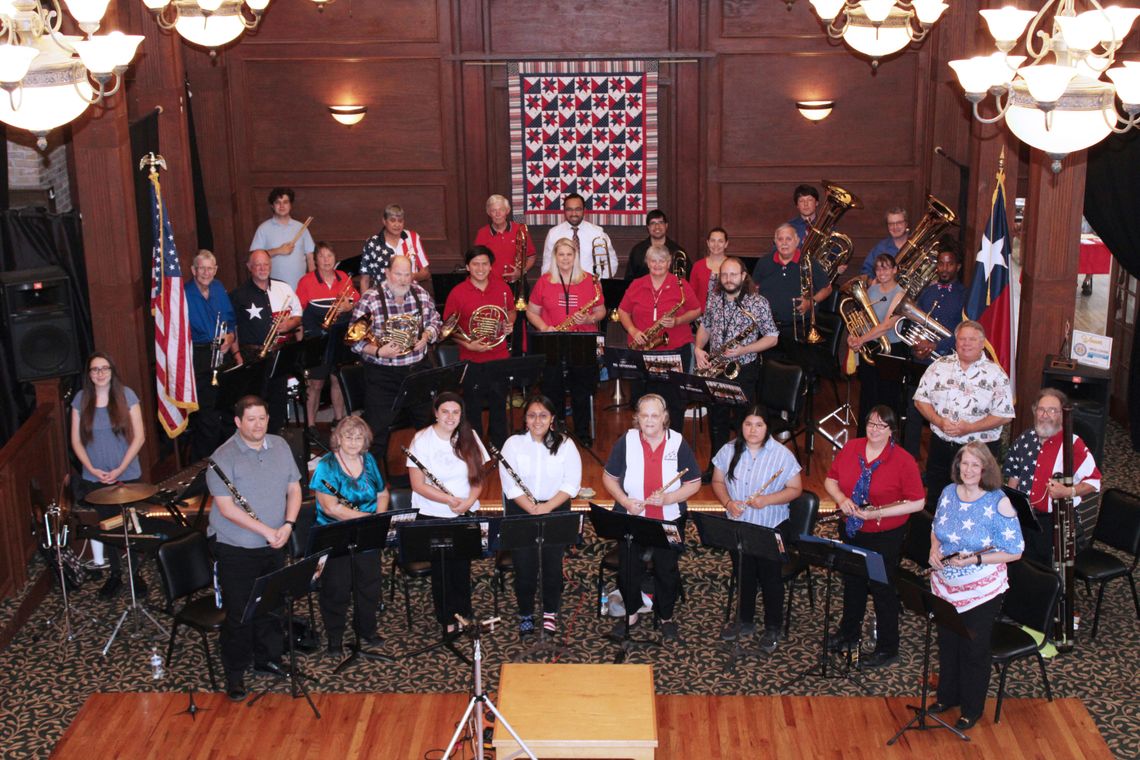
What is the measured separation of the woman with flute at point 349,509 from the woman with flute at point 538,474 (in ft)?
2.69

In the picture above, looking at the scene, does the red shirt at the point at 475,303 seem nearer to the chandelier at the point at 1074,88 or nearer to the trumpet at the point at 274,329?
the trumpet at the point at 274,329

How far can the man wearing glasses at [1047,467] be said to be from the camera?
8086mm

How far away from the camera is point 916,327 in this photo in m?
10.2

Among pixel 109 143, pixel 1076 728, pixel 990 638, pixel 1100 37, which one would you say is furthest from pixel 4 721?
pixel 1100 37

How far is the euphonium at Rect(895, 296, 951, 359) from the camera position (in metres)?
10.1

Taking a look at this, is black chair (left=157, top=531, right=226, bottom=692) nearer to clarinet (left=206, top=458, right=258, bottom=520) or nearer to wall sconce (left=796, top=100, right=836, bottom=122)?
clarinet (left=206, top=458, right=258, bottom=520)

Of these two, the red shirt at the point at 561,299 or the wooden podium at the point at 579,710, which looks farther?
the red shirt at the point at 561,299

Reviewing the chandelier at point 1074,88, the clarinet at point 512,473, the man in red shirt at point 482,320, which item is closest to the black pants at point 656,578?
the clarinet at point 512,473

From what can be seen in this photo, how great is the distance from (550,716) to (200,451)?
16.1 ft

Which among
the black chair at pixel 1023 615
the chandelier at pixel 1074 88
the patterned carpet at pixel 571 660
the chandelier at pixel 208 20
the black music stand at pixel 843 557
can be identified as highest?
the chandelier at pixel 208 20

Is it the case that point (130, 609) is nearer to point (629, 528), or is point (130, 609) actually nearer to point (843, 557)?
point (629, 528)

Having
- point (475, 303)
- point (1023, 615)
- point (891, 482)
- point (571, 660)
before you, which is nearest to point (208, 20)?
point (475, 303)

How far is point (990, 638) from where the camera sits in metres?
7.28

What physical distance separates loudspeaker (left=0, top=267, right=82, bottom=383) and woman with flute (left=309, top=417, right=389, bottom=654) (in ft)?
9.16
